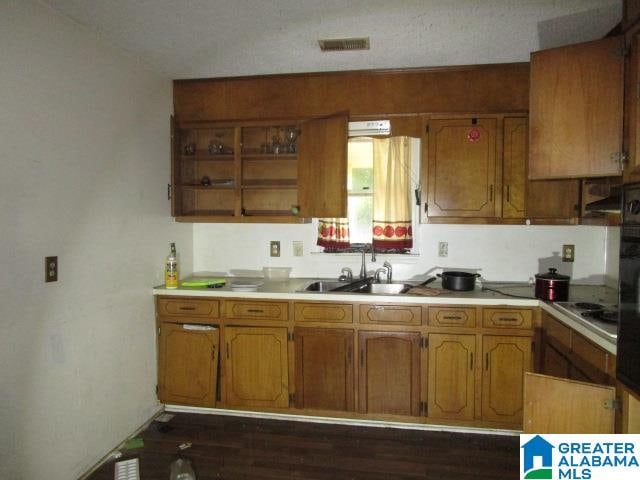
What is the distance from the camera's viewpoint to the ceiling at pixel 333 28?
1.99 metres

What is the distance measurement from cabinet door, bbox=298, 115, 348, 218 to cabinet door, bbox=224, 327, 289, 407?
85cm

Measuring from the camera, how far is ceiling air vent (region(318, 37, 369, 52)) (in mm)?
2359

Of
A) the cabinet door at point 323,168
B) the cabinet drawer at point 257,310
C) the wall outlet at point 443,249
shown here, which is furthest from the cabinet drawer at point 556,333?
the cabinet drawer at point 257,310

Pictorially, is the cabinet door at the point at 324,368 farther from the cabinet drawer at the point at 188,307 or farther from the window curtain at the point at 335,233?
the window curtain at the point at 335,233

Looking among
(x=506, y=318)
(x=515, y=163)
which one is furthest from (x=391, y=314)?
(x=515, y=163)

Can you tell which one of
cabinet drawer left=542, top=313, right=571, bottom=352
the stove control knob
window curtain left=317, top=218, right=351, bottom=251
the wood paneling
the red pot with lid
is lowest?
cabinet drawer left=542, top=313, right=571, bottom=352

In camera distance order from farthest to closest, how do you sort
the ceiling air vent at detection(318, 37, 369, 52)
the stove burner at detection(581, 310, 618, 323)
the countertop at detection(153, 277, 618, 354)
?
the countertop at detection(153, 277, 618, 354), the ceiling air vent at detection(318, 37, 369, 52), the stove burner at detection(581, 310, 618, 323)

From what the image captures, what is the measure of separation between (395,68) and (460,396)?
217 centimetres

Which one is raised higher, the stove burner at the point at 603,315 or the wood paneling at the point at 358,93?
the wood paneling at the point at 358,93

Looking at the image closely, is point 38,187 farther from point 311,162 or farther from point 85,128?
point 311,162

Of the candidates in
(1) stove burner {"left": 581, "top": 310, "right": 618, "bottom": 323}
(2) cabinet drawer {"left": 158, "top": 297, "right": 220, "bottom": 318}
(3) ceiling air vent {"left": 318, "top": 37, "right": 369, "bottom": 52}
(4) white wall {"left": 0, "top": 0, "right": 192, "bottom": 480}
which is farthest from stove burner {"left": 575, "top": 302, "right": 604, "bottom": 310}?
(4) white wall {"left": 0, "top": 0, "right": 192, "bottom": 480}

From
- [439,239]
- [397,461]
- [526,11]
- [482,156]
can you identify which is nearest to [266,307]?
[397,461]

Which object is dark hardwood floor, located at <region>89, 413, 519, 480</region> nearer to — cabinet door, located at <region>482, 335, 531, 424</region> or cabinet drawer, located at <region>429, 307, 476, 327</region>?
cabinet door, located at <region>482, 335, 531, 424</region>

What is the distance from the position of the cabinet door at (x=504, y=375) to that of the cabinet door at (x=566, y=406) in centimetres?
93
